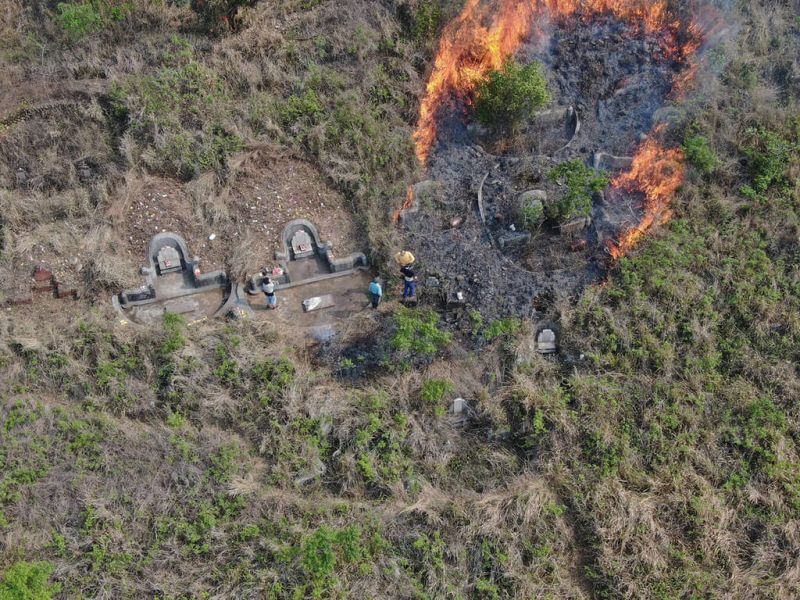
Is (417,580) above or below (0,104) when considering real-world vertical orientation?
below

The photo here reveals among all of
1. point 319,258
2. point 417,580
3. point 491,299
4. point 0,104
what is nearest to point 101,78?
point 0,104

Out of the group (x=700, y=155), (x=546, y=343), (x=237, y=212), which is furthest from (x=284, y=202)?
(x=700, y=155)

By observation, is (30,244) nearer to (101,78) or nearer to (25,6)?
(101,78)

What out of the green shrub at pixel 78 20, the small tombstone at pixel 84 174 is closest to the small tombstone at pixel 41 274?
the small tombstone at pixel 84 174

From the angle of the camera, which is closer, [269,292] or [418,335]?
[418,335]

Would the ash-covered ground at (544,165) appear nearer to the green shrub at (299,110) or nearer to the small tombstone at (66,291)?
the green shrub at (299,110)

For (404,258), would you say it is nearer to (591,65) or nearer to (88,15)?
(591,65)

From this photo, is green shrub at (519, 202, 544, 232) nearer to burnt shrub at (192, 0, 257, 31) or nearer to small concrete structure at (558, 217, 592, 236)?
small concrete structure at (558, 217, 592, 236)
